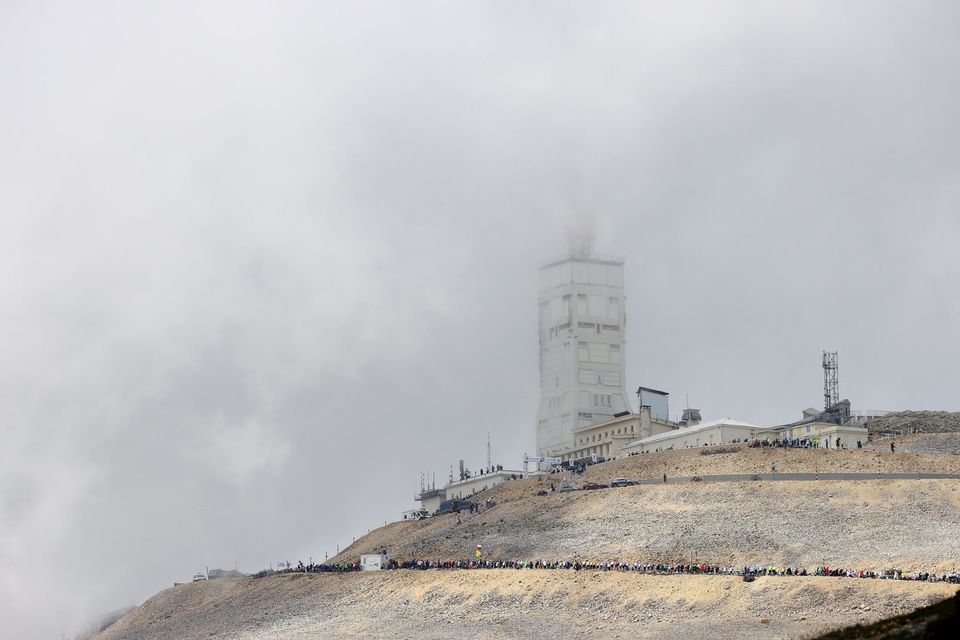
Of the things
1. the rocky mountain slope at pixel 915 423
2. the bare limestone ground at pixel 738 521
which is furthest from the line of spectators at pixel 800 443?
the rocky mountain slope at pixel 915 423

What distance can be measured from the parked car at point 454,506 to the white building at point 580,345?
3182 cm

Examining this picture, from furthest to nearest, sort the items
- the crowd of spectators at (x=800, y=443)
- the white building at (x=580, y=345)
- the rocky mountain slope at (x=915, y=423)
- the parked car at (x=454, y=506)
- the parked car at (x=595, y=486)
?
the white building at (x=580, y=345) → the rocky mountain slope at (x=915, y=423) → the parked car at (x=454, y=506) → the crowd of spectators at (x=800, y=443) → the parked car at (x=595, y=486)

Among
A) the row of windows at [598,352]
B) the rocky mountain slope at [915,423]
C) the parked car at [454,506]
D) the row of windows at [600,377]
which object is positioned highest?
the row of windows at [598,352]

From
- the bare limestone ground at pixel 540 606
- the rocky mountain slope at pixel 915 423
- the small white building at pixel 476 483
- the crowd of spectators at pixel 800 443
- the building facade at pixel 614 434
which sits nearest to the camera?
the bare limestone ground at pixel 540 606

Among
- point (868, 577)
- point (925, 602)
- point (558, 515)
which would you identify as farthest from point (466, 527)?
point (925, 602)

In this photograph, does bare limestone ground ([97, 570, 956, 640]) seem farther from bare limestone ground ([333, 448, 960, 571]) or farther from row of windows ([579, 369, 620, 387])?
row of windows ([579, 369, 620, 387])

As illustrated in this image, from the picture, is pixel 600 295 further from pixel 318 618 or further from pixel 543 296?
pixel 318 618

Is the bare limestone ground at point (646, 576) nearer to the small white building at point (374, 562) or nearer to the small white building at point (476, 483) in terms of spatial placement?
the small white building at point (374, 562)

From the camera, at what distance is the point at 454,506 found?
150 metres

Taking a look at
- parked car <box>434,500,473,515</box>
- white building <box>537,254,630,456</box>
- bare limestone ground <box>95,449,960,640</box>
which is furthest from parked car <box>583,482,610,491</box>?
white building <box>537,254,630,456</box>

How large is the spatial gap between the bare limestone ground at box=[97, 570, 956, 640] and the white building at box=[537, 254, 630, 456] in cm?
6101

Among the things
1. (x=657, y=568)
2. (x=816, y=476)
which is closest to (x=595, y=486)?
(x=816, y=476)

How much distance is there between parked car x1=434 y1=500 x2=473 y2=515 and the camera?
146m

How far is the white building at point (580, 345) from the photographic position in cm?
18675
